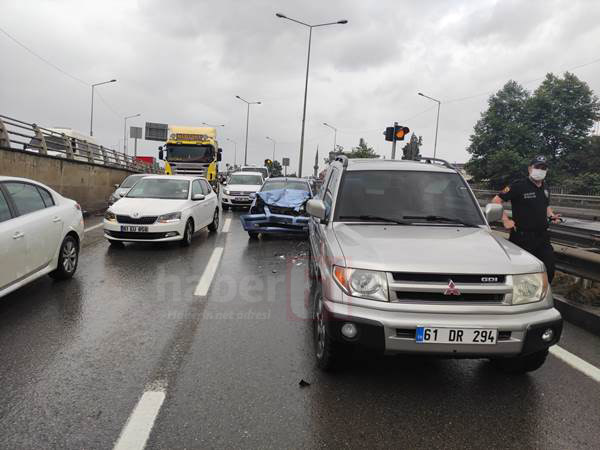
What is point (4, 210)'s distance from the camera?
16.5ft

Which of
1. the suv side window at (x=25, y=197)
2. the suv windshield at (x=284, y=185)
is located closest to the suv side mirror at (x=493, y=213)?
the suv side window at (x=25, y=197)

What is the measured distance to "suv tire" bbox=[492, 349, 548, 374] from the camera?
11.6 ft

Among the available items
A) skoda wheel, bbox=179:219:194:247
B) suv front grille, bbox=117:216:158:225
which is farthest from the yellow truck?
suv front grille, bbox=117:216:158:225

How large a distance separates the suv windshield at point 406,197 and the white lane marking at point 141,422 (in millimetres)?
2224

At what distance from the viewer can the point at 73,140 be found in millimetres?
19250

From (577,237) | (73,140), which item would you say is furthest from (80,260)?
(73,140)

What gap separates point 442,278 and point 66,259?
542 cm

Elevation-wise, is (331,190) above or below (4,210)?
above

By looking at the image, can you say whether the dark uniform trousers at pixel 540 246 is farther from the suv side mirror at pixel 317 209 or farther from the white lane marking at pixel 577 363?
the suv side mirror at pixel 317 209

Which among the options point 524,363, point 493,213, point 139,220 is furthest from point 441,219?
point 139,220

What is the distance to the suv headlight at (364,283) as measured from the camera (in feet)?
10.4

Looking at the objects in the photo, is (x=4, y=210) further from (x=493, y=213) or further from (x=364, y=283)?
(x=493, y=213)

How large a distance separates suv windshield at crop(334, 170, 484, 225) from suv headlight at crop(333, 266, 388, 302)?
112cm

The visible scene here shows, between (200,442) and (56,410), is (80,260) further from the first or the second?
(200,442)
